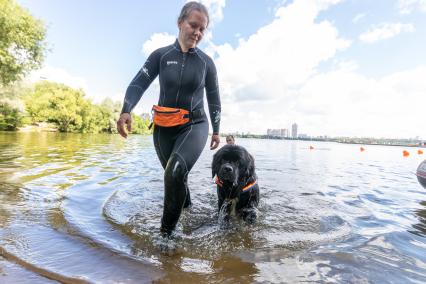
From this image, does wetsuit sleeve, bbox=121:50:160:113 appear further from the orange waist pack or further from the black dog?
the black dog

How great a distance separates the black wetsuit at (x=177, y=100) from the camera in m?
3.32

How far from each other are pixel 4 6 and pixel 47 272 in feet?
90.0

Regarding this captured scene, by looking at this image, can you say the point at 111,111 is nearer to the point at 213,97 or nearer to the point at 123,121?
the point at 213,97

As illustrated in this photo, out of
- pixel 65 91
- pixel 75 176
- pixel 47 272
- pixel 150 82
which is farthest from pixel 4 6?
pixel 65 91

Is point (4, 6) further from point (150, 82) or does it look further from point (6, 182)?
point (150, 82)

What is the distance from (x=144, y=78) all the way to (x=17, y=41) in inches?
1005

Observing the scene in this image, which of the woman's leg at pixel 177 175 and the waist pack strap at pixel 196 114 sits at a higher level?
the waist pack strap at pixel 196 114

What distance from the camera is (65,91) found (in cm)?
6556

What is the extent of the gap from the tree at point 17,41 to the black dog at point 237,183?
2457 cm

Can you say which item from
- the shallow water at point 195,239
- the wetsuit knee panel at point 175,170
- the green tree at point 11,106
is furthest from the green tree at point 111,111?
the wetsuit knee panel at point 175,170

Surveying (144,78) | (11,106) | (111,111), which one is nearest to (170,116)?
(144,78)

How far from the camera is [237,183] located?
4461mm

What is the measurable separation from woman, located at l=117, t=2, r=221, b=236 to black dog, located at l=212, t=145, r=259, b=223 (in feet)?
2.73

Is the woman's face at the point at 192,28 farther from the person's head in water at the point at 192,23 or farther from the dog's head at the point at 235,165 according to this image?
the dog's head at the point at 235,165
